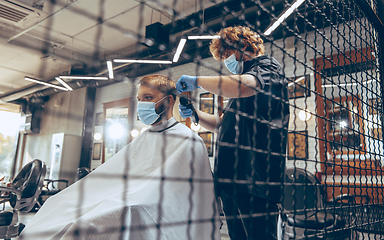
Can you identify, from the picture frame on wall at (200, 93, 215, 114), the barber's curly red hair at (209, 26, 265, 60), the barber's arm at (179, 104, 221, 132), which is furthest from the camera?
the picture frame on wall at (200, 93, 215, 114)

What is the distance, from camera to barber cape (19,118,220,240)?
0.98 m

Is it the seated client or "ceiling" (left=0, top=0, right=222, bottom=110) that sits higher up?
"ceiling" (left=0, top=0, right=222, bottom=110)

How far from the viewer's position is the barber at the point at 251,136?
3.45 ft

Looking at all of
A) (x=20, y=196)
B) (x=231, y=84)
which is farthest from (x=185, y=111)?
(x=20, y=196)

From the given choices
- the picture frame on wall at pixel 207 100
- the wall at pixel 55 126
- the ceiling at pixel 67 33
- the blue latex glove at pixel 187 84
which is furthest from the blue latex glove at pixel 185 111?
the wall at pixel 55 126

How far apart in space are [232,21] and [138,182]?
3.53 m

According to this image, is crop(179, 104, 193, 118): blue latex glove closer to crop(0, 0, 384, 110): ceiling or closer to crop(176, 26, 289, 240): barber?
crop(176, 26, 289, 240): barber

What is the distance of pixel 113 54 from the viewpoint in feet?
21.5

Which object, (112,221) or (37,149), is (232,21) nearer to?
(112,221)

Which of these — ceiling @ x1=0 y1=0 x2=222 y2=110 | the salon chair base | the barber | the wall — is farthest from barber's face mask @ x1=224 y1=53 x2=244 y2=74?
the wall

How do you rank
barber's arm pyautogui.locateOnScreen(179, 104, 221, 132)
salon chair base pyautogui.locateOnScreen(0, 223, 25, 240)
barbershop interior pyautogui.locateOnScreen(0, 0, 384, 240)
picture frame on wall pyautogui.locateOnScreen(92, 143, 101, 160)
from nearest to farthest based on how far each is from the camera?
barbershop interior pyautogui.locateOnScreen(0, 0, 384, 240) < barber's arm pyautogui.locateOnScreen(179, 104, 221, 132) < salon chair base pyautogui.locateOnScreen(0, 223, 25, 240) < picture frame on wall pyautogui.locateOnScreen(92, 143, 101, 160)

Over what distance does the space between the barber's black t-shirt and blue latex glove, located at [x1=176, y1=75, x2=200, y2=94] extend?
0.21 m

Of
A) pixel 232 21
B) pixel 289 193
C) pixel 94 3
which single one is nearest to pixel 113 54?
pixel 94 3

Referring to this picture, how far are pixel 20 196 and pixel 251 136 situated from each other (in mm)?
2325
